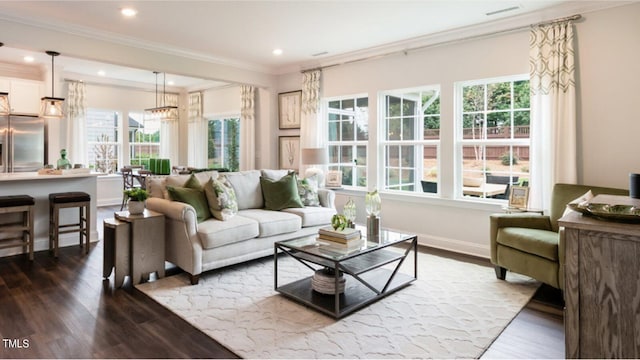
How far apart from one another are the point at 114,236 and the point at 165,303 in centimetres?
86

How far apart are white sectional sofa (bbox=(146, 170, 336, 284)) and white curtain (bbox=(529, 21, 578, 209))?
2403 millimetres

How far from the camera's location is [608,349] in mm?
1450

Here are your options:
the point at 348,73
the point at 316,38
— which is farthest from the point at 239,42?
the point at 348,73

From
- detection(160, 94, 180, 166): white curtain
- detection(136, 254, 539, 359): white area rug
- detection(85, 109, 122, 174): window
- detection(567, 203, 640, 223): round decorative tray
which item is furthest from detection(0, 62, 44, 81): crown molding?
detection(567, 203, 640, 223): round decorative tray

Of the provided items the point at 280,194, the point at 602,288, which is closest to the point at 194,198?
the point at 280,194

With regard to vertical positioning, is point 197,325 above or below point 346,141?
below

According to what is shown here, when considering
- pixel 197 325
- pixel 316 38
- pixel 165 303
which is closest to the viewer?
pixel 197 325

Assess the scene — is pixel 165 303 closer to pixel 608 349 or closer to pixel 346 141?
pixel 608 349

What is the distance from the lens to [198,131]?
28.6ft

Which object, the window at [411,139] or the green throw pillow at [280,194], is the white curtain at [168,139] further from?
the window at [411,139]

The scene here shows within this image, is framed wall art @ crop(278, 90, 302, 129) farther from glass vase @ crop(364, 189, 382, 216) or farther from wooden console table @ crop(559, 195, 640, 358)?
wooden console table @ crop(559, 195, 640, 358)

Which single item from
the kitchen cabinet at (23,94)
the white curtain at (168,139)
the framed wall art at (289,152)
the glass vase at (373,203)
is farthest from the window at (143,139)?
the glass vase at (373,203)

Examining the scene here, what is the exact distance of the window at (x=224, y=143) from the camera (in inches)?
314

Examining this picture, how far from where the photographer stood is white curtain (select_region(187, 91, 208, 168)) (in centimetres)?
868
